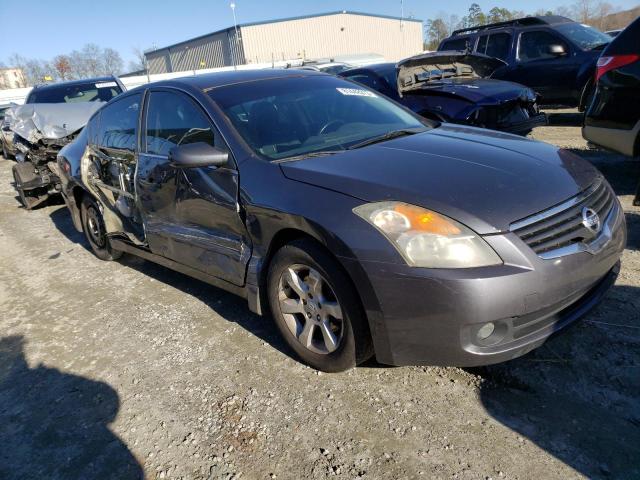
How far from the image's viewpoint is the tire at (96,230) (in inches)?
199

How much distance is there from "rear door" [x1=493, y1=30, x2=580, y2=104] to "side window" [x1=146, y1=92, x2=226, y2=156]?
7.78 m

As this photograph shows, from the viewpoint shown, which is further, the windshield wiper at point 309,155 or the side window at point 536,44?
the side window at point 536,44

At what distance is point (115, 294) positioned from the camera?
14.5 feet

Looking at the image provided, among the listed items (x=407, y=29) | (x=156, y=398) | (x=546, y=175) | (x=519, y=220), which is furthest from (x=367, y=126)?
(x=407, y=29)

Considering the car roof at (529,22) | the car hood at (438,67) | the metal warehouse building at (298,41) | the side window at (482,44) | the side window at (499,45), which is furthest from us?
the metal warehouse building at (298,41)

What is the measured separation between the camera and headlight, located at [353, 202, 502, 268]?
85.4 inches

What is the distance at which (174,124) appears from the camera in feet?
11.9

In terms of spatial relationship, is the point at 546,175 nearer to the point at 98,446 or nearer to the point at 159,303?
the point at 98,446

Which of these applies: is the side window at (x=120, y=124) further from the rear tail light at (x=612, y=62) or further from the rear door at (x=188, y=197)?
the rear tail light at (x=612, y=62)

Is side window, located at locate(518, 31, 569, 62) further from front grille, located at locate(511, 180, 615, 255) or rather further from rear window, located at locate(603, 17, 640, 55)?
front grille, located at locate(511, 180, 615, 255)

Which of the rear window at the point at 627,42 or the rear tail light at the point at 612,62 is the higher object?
the rear window at the point at 627,42

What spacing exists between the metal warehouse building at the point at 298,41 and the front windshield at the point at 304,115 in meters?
44.5

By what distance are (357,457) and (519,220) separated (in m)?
1.30

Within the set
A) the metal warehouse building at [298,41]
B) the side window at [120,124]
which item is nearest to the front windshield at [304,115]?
the side window at [120,124]
